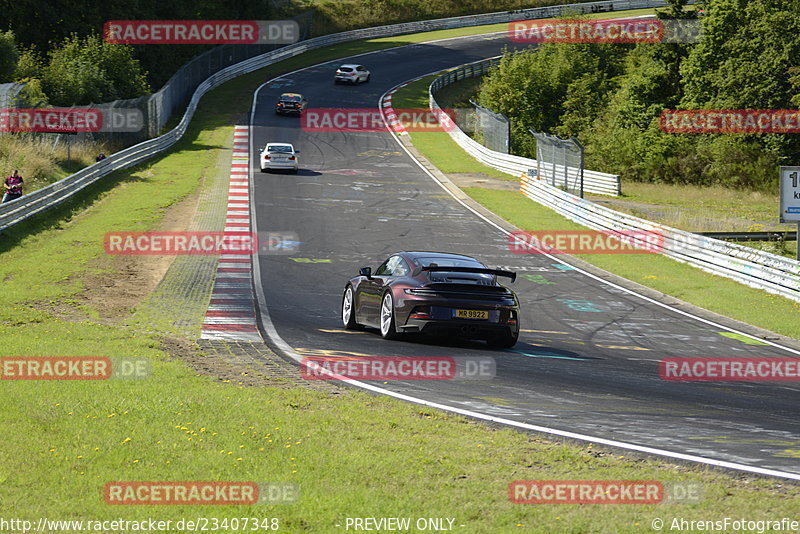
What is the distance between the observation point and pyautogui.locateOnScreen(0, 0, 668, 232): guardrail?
93.0 ft

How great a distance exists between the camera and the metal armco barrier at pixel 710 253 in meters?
21.2

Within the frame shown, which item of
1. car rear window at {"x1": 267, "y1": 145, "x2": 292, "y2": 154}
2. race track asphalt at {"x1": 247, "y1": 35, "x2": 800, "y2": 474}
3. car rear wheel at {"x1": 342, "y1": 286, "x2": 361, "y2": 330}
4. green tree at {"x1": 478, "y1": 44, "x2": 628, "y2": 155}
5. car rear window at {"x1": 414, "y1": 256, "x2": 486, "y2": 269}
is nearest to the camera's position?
race track asphalt at {"x1": 247, "y1": 35, "x2": 800, "y2": 474}

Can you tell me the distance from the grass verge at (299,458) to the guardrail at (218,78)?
18408 mm

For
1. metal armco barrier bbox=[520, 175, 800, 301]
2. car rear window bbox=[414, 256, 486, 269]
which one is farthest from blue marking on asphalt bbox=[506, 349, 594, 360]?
metal armco barrier bbox=[520, 175, 800, 301]

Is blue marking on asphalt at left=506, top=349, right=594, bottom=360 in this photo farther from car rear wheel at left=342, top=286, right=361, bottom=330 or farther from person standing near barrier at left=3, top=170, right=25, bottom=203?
person standing near barrier at left=3, top=170, right=25, bottom=203

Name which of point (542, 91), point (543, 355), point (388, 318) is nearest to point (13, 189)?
point (388, 318)

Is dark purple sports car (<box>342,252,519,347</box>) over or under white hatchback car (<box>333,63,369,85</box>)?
under

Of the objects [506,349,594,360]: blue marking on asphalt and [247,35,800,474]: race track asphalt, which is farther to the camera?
[506,349,594,360]: blue marking on asphalt

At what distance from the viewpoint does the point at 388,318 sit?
46.6 ft

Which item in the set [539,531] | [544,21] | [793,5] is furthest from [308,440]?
[544,21]

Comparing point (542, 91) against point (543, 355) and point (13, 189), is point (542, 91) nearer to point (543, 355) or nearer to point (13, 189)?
point (13, 189)

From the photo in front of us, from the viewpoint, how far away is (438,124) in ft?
198

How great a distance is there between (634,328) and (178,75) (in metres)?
51.5

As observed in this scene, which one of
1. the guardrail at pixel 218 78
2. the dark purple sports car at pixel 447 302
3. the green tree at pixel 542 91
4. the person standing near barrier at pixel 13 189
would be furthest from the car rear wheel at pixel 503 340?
the green tree at pixel 542 91
